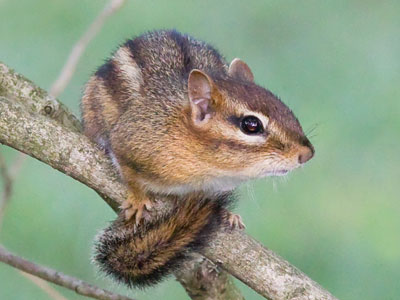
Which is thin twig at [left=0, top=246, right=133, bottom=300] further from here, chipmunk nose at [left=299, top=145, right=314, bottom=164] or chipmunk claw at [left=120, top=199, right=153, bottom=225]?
chipmunk nose at [left=299, top=145, right=314, bottom=164]

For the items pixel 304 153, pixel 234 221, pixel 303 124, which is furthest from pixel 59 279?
pixel 303 124

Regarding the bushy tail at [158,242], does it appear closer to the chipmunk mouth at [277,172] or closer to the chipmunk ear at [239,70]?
the chipmunk mouth at [277,172]

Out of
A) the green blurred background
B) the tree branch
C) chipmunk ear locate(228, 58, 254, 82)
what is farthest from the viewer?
the green blurred background

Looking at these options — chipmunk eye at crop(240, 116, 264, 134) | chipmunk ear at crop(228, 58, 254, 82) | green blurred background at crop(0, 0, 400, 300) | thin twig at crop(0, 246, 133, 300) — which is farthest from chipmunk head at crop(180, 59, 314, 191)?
green blurred background at crop(0, 0, 400, 300)

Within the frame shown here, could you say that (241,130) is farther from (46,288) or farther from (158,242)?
(46,288)

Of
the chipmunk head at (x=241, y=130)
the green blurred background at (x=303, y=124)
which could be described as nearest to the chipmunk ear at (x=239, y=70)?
the chipmunk head at (x=241, y=130)

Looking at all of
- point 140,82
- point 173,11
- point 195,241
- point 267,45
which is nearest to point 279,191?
point 267,45

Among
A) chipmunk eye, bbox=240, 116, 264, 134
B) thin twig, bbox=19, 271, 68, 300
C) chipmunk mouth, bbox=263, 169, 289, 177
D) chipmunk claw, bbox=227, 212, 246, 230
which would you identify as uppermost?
Answer: chipmunk eye, bbox=240, 116, 264, 134
